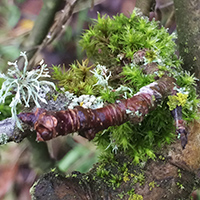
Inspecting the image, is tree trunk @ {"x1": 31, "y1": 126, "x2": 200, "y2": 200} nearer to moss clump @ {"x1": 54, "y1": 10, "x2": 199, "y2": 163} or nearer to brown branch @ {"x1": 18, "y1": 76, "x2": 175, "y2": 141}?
moss clump @ {"x1": 54, "y1": 10, "x2": 199, "y2": 163}

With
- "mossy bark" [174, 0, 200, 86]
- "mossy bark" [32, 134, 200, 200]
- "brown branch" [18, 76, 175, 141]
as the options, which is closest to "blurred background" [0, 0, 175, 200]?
"mossy bark" [174, 0, 200, 86]

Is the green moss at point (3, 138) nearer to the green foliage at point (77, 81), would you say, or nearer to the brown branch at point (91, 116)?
the brown branch at point (91, 116)

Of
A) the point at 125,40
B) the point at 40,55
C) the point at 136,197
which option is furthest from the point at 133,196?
the point at 40,55

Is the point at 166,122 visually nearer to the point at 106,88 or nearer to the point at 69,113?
the point at 106,88

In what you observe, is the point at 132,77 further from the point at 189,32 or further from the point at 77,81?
the point at 189,32

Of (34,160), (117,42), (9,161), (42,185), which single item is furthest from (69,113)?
(9,161)
